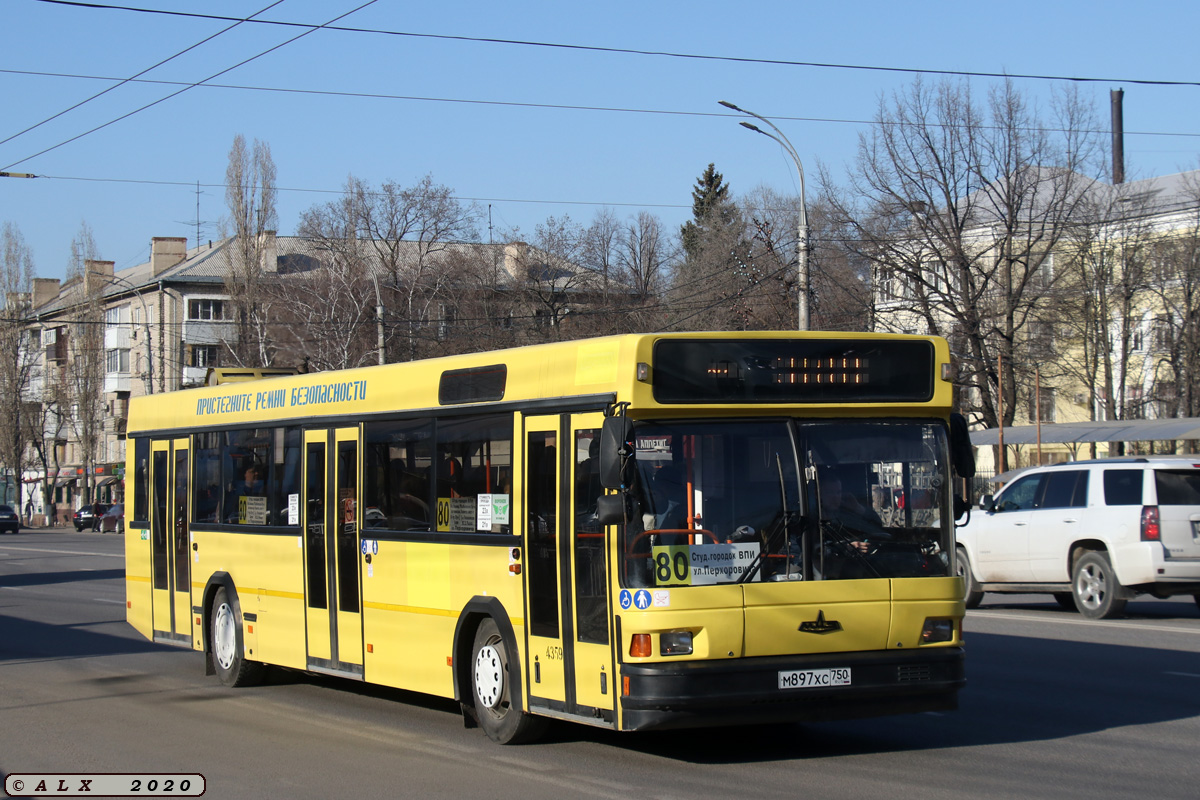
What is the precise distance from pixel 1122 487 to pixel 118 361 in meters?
77.1

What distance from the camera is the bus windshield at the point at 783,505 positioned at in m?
7.64

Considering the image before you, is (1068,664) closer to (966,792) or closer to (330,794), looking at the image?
(966,792)

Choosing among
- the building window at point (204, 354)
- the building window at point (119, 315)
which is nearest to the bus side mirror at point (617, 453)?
the building window at point (204, 354)

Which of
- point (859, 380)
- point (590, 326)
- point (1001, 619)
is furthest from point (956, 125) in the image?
point (859, 380)

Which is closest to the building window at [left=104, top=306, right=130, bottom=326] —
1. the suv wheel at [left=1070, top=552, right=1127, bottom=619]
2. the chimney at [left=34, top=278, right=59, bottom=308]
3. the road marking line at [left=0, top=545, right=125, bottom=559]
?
the chimney at [left=34, top=278, right=59, bottom=308]

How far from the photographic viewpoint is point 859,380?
8.28 metres

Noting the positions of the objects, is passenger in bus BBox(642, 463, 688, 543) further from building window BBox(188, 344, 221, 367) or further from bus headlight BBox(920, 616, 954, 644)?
building window BBox(188, 344, 221, 367)

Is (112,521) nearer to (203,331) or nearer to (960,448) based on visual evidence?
(203,331)

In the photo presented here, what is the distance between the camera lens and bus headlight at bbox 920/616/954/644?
26.4 ft

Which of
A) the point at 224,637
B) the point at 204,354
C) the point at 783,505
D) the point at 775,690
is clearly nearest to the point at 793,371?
the point at 783,505

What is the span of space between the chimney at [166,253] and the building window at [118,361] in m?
5.67

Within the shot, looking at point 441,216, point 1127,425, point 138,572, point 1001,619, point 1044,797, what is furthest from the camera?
point 441,216

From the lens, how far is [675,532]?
7629 mm

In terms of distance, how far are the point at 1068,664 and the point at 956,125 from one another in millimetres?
36146
